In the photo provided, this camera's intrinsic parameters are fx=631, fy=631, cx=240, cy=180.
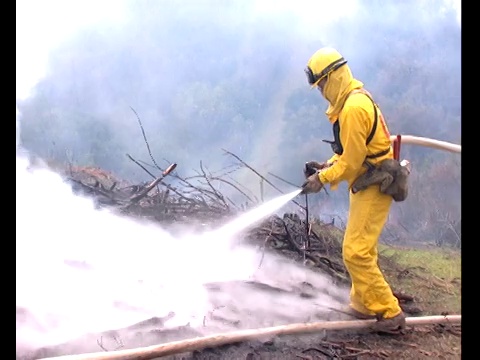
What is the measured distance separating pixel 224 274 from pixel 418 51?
2.12 metres

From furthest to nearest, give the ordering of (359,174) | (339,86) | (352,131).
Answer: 1. (359,174)
2. (339,86)
3. (352,131)

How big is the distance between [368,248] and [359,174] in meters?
0.45

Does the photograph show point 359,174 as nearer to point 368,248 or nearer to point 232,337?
point 368,248

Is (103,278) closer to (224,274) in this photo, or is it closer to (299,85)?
(224,274)

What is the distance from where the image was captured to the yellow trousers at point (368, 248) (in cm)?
383

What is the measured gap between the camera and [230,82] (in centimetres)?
452

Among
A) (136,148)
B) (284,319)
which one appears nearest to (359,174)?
(284,319)

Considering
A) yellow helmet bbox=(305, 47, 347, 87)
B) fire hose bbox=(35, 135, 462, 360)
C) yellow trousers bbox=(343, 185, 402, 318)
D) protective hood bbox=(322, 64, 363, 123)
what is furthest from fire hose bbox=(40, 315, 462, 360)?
yellow helmet bbox=(305, 47, 347, 87)

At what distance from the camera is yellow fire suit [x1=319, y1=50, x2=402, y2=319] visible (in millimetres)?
3645

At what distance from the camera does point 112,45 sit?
4289mm

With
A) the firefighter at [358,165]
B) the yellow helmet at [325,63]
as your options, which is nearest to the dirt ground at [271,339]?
the firefighter at [358,165]

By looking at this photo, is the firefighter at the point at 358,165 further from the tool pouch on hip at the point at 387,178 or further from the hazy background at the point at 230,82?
the hazy background at the point at 230,82
